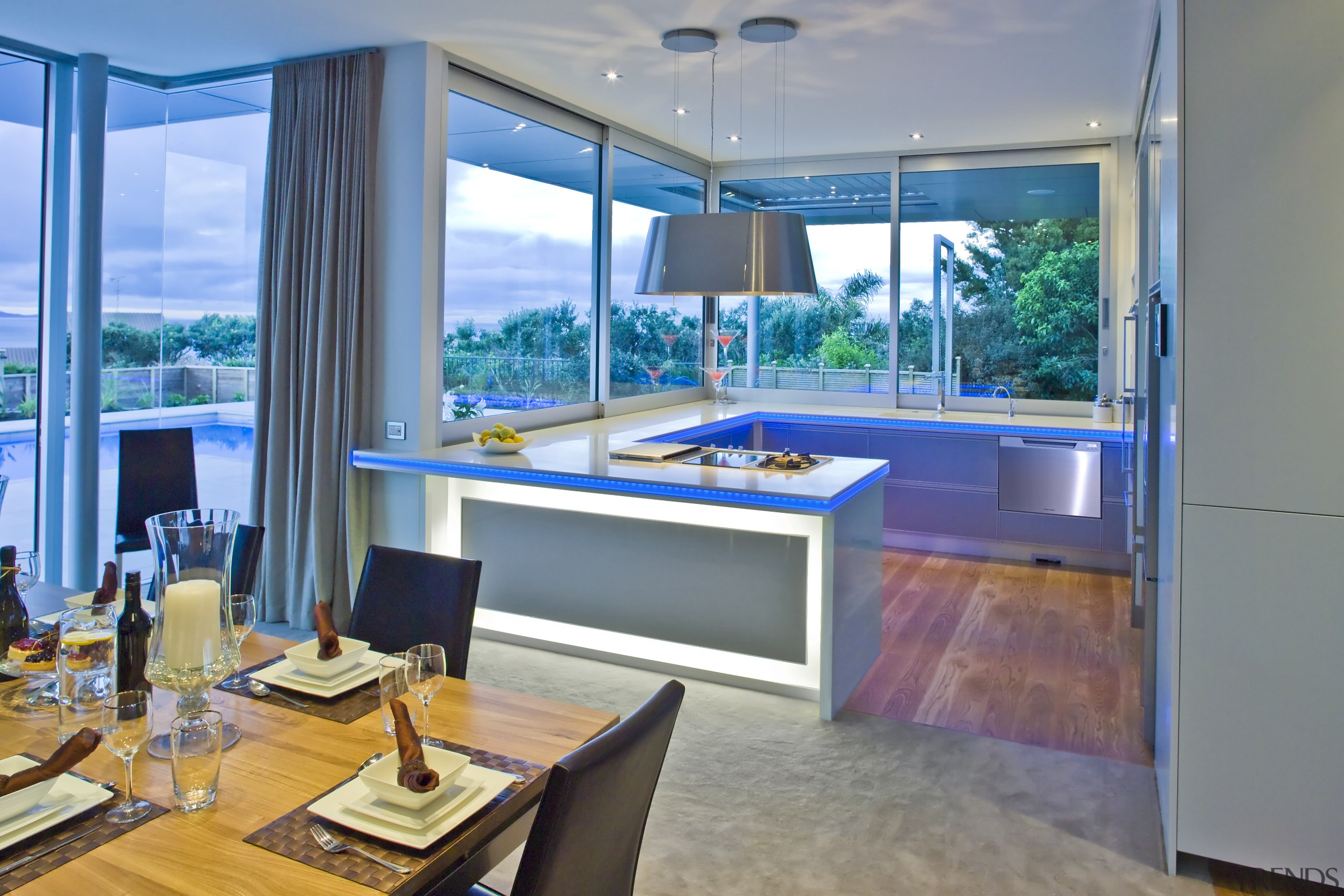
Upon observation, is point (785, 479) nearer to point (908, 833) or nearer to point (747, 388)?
point (908, 833)

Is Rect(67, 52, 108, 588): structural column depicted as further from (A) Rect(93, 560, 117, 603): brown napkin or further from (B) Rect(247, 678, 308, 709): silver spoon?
(B) Rect(247, 678, 308, 709): silver spoon

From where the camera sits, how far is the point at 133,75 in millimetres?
4570

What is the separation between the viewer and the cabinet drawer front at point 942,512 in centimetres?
589

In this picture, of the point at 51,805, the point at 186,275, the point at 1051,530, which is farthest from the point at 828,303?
the point at 51,805

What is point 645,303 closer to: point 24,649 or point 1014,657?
point 1014,657

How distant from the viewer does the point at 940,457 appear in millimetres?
5953

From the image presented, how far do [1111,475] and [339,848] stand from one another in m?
5.19

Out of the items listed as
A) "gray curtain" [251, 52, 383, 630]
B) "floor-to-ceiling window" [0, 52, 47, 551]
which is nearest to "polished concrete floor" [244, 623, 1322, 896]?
"gray curtain" [251, 52, 383, 630]

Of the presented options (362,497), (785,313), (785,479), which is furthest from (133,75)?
(785,313)

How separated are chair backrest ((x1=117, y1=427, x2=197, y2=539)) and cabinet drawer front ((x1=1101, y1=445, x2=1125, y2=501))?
4767 mm

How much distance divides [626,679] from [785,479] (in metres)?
1.02

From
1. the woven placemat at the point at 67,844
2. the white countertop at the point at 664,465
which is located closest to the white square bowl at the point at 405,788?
the woven placemat at the point at 67,844

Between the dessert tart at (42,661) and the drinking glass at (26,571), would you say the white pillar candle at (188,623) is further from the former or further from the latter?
the drinking glass at (26,571)

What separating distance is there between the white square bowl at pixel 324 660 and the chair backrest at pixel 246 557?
762mm
